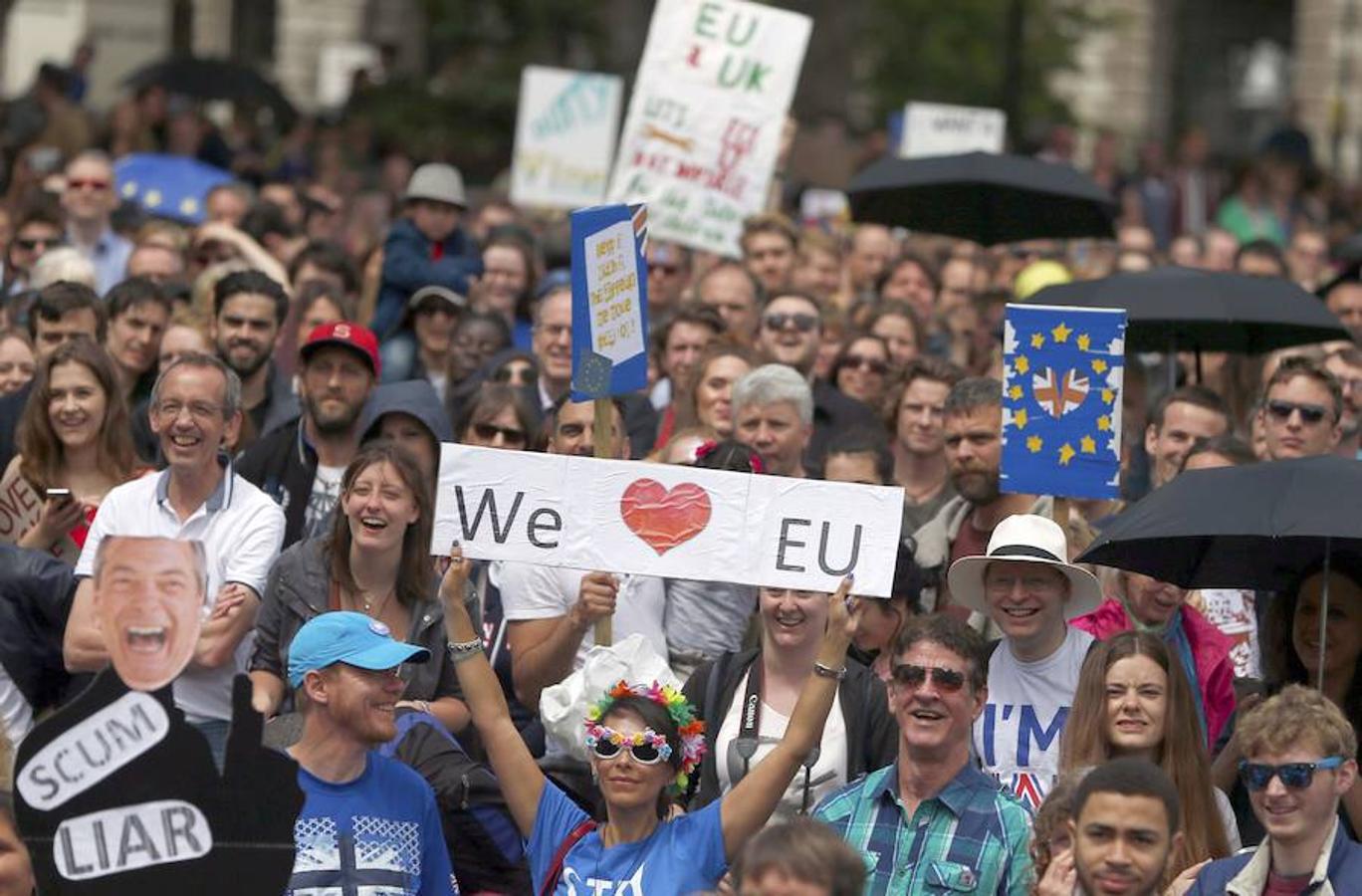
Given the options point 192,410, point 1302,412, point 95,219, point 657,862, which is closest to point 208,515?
point 192,410

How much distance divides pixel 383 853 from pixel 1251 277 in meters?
5.51

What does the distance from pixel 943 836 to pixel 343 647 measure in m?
1.53

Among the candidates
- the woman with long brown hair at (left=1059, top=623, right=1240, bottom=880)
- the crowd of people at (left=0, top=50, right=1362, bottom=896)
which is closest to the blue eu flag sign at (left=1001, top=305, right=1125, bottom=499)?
the crowd of people at (left=0, top=50, right=1362, bottom=896)

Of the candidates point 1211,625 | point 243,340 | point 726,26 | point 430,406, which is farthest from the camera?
point 726,26

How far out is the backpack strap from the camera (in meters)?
7.79

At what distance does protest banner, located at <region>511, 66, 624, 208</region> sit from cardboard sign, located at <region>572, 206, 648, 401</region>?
8.02 m

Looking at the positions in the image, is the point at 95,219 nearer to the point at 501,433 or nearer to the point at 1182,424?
the point at 501,433

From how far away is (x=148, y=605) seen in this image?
6613 mm

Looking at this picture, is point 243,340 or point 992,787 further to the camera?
point 243,340

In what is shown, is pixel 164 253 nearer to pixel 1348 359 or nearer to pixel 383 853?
pixel 1348 359

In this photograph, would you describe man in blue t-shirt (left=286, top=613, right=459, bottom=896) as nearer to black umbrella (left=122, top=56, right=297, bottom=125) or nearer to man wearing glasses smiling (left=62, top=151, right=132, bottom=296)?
man wearing glasses smiling (left=62, top=151, right=132, bottom=296)

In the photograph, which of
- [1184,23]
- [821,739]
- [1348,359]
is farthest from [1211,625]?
[1184,23]

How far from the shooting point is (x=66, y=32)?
33812 mm

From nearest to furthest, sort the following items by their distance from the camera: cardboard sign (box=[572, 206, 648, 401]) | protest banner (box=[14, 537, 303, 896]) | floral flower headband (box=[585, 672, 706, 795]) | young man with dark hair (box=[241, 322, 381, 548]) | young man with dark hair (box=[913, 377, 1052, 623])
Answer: protest banner (box=[14, 537, 303, 896]) < floral flower headband (box=[585, 672, 706, 795]) < cardboard sign (box=[572, 206, 648, 401]) < young man with dark hair (box=[913, 377, 1052, 623]) < young man with dark hair (box=[241, 322, 381, 548])
